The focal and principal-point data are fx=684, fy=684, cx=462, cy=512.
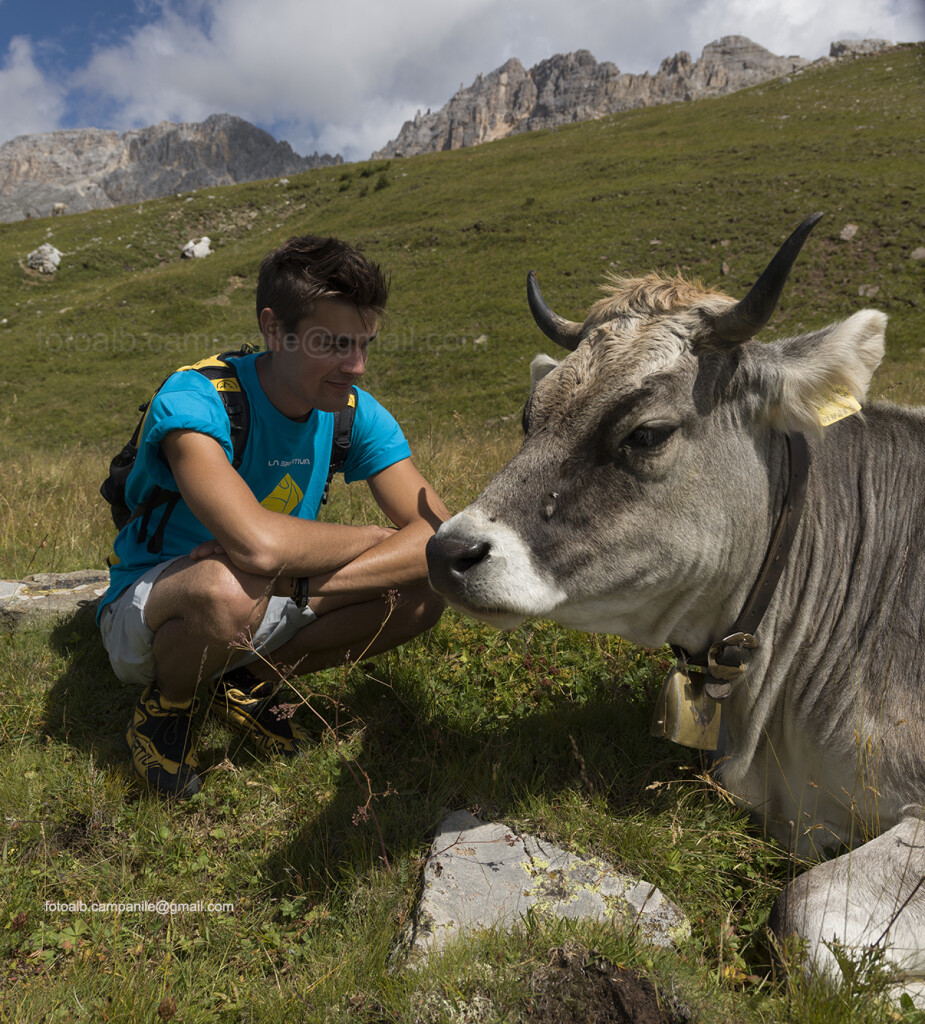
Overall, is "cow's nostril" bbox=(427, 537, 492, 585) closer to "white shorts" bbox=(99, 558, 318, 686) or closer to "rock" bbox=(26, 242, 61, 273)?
"white shorts" bbox=(99, 558, 318, 686)

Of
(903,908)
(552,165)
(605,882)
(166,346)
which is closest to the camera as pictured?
(903,908)

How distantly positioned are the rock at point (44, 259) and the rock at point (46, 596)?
116 ft

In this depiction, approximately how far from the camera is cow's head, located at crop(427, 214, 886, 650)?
2619mm

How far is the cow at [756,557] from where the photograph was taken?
256cm

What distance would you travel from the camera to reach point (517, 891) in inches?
109

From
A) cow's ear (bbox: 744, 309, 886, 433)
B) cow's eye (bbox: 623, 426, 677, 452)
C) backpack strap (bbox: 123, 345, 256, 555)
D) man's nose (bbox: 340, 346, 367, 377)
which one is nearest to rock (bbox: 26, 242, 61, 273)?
backpack strap (bbox: 123, 345, 256, 555)

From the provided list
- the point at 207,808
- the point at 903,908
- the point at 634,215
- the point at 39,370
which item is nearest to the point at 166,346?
the point at 39,370

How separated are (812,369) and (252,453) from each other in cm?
285

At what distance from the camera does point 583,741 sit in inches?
144

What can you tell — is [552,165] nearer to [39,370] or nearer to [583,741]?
[39,370]

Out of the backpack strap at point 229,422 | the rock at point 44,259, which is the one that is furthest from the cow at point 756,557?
the rock at point 44,259

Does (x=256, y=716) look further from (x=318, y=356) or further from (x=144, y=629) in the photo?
(x=318, y=356)

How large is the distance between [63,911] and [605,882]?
2281 millimetres

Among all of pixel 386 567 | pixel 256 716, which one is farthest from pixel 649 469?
pixel 256 716
